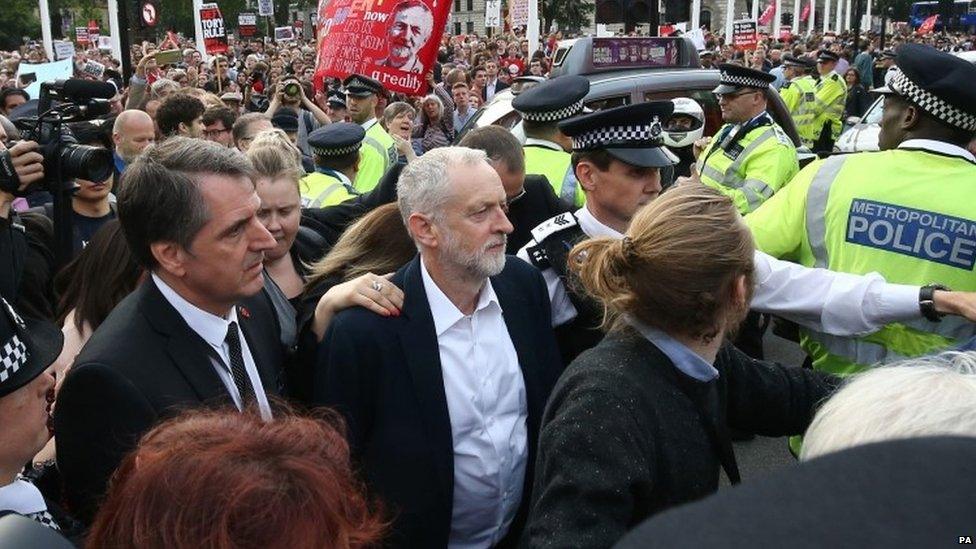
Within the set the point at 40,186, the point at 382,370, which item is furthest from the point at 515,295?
the point at 40,186

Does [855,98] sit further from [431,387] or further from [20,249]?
[431,387]

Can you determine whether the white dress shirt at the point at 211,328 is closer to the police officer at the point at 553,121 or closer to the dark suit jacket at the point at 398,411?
the dark suit jacket at the point at 398,411

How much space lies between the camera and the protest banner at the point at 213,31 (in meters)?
16.1

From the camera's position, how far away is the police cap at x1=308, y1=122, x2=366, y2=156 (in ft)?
19.8

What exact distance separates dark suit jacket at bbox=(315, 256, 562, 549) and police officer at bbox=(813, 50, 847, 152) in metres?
10.6

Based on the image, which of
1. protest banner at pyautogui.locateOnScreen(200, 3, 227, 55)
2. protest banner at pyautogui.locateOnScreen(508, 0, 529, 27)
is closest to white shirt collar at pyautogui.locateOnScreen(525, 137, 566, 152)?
protest banner at pyautogui.locateOnScreen(200, 3, 227, 55)

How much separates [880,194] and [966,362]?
1362 mm

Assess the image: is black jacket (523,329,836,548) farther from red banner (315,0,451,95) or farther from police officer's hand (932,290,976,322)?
red banner (315,0,451,95)

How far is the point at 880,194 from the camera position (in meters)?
2.95

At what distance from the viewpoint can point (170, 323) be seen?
2416mm

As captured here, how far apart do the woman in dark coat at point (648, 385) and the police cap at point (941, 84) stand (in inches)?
47.6

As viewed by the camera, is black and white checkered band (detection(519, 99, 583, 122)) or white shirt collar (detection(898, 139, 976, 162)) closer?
white shirt collar (detection(898, 139, 976, 162))

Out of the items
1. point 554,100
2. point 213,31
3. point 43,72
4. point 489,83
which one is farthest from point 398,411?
point 213,31

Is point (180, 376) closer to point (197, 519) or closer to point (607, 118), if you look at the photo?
point (197, 519)
